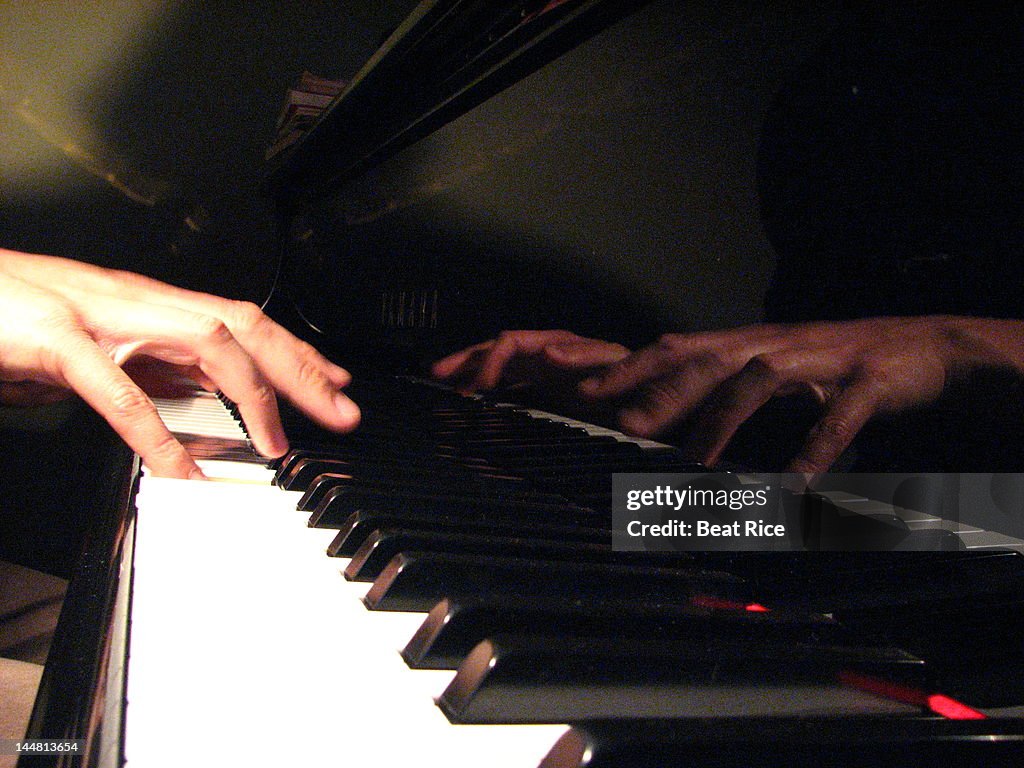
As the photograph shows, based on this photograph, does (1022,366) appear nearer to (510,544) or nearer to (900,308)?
(900,308)

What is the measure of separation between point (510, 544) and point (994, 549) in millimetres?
270

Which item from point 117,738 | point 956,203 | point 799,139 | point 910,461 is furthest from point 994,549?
point 117,738

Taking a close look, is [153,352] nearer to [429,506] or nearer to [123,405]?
[123,405]

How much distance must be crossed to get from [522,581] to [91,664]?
8.3 inches

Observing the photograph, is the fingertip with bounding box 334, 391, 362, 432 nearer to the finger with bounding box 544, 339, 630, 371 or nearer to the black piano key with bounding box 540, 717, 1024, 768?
the finger with bounding box 544, 339, 630, 371

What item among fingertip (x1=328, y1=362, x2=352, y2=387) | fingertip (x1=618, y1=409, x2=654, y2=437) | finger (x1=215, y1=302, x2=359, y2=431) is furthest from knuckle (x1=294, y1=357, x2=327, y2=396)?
fingertip (x1=618, y1=409, x2=654, y2=437)

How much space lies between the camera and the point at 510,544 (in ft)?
1.76

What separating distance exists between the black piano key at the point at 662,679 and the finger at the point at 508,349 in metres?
0.58

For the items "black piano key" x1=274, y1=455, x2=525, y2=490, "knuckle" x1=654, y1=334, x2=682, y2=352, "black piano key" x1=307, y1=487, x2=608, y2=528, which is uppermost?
"knuckle" x1=654, y1=334, x2=682, y2=352

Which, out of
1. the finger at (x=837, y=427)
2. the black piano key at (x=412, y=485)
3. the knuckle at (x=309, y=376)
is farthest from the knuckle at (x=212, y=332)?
the finger at (x=837, y=427)

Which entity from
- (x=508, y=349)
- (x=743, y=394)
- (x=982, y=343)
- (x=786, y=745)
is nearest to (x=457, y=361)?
(x=508, y=349)

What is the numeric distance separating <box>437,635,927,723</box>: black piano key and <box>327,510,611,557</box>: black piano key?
198mm

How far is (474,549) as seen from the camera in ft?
1.71

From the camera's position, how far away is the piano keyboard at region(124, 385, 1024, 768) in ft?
0.96
